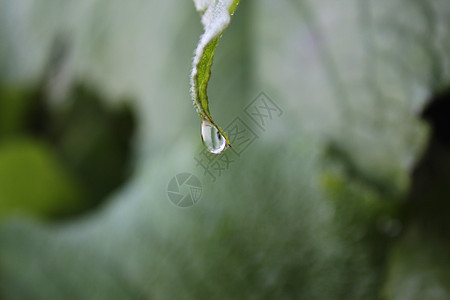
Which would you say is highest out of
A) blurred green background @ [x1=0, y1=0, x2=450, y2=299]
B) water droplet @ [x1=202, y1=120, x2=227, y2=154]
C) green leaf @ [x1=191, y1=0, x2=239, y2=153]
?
green leaf @ [x1=191, y1=0, x2=239, y2=153]

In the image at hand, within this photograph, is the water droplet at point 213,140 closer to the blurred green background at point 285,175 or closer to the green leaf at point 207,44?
the green leaf at point 207,44

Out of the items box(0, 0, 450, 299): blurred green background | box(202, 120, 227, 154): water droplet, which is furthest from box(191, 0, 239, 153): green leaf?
box(0, 0, 450, 299): blurred green background

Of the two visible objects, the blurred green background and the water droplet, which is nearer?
the water droplet

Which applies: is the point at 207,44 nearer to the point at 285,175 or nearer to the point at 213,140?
the point at 213,140

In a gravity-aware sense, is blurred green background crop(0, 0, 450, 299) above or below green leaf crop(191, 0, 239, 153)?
below

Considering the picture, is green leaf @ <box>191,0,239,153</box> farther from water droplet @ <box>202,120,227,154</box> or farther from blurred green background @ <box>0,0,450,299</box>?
blurred green background @ <box>0,0,450,299</box>

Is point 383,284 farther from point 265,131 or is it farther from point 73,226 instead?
point 73,226

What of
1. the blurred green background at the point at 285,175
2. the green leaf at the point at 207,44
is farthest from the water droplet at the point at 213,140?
the blurred green background at the point at 285,175

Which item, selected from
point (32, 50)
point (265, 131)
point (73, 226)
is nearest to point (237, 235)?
point (265, 131)
